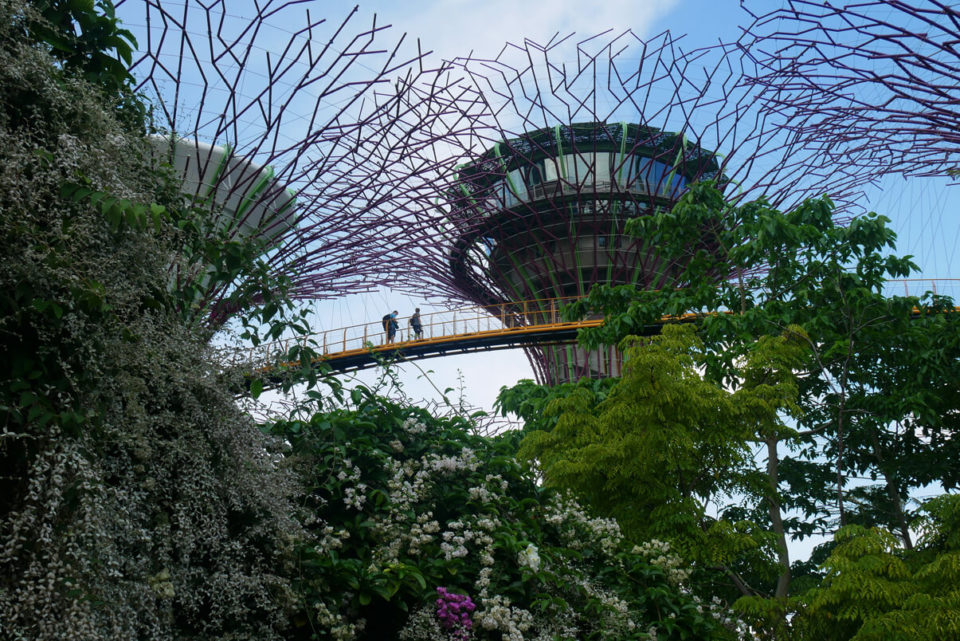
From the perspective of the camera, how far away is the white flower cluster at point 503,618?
491 cm

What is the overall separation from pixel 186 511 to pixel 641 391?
4.99 m

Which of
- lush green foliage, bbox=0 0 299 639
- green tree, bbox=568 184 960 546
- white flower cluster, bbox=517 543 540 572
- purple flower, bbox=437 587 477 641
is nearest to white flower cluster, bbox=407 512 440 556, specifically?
purple flower, bbox=437 587 477 641

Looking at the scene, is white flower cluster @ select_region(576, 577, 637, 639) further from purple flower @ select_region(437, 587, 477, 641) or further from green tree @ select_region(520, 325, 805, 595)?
green tree @ select_region(520, 325, 805, 595)

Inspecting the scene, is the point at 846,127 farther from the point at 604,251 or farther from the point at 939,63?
the point at 604,251

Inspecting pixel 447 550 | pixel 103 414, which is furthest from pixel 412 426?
pixel 103 414

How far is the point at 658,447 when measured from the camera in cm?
810

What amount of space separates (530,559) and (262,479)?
1714 mm

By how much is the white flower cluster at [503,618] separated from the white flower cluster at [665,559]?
1.51m

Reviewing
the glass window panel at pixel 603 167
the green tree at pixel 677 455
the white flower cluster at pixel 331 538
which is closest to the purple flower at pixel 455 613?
the white flower cluster at pixel 331 538

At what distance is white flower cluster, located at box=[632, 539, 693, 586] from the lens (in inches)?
249

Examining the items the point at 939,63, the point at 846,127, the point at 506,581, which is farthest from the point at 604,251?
the point at 506,581

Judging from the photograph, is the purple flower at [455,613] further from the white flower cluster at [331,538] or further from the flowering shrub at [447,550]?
the white flower cluster at [331,538]

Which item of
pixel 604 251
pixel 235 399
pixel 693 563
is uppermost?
pixel 604 251

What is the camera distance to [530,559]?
535 cm
